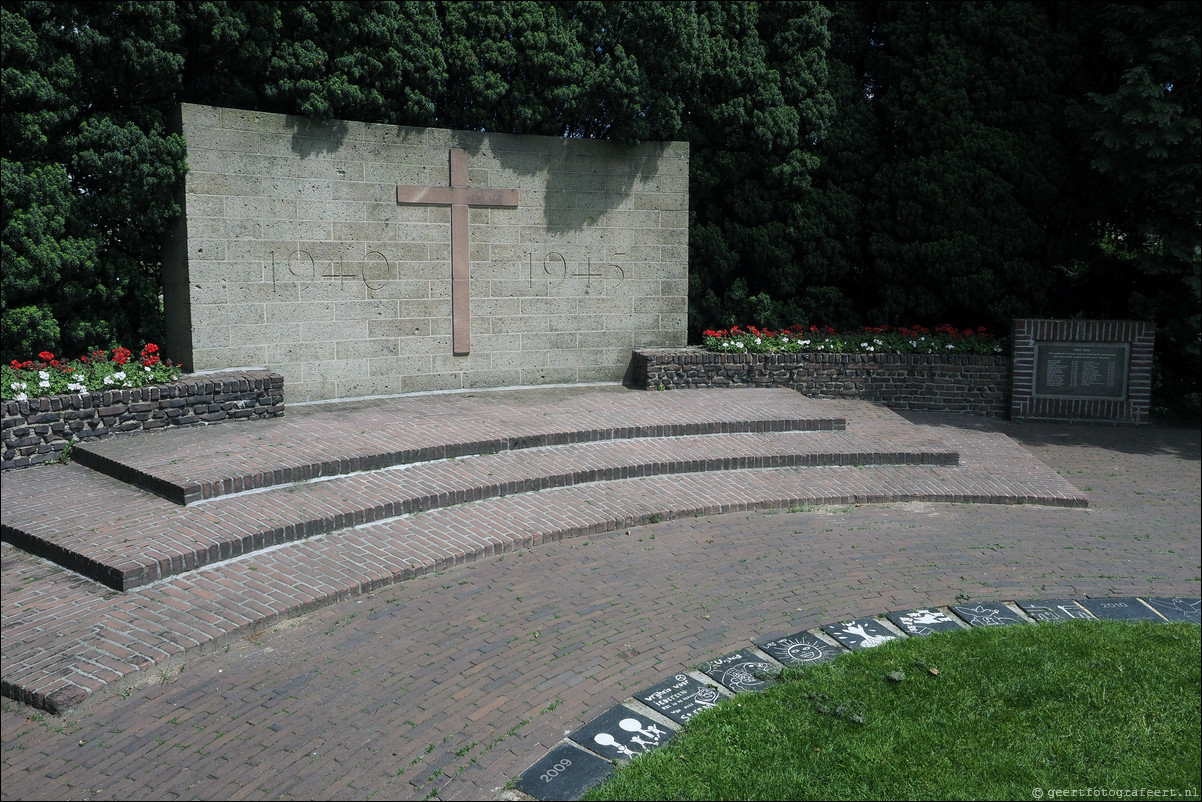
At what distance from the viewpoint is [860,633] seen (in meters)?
6.66

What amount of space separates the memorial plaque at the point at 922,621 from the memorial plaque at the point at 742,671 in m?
1.24

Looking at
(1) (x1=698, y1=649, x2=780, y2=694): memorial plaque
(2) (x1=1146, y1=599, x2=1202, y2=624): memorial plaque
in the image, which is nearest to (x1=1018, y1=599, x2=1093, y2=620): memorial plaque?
(2) (x1=1146, y1=599, x2=1202, y2=624): memorial plaque

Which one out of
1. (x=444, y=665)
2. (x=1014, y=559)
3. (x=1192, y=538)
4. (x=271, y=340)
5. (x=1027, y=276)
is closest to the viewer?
(x=444, y=665)

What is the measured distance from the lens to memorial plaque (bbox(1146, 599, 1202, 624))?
23.4 ft

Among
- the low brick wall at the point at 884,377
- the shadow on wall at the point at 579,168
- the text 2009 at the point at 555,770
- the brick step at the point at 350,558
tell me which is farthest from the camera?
the low brick wall at the point at 884,377

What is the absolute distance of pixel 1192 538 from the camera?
9.18m

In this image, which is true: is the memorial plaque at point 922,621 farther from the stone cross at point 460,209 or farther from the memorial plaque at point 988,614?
the stone cross at point 460,209

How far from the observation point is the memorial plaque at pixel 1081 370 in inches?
Result: 546

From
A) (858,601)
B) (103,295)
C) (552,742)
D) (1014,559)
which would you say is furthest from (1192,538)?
(103,295)

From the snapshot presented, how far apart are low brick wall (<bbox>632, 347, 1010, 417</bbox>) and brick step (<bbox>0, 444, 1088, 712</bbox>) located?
2.60m

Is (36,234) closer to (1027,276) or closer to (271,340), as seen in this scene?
(271,340)

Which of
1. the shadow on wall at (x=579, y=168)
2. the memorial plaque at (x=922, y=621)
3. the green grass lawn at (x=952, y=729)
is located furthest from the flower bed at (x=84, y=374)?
the memorial plaque at (x=922, y=621)

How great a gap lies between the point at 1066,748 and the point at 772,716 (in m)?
1.52

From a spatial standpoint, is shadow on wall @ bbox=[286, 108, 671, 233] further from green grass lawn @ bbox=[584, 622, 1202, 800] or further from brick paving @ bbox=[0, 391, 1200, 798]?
green grass lawn @ bbox=[584, 622, 1202, 800]
